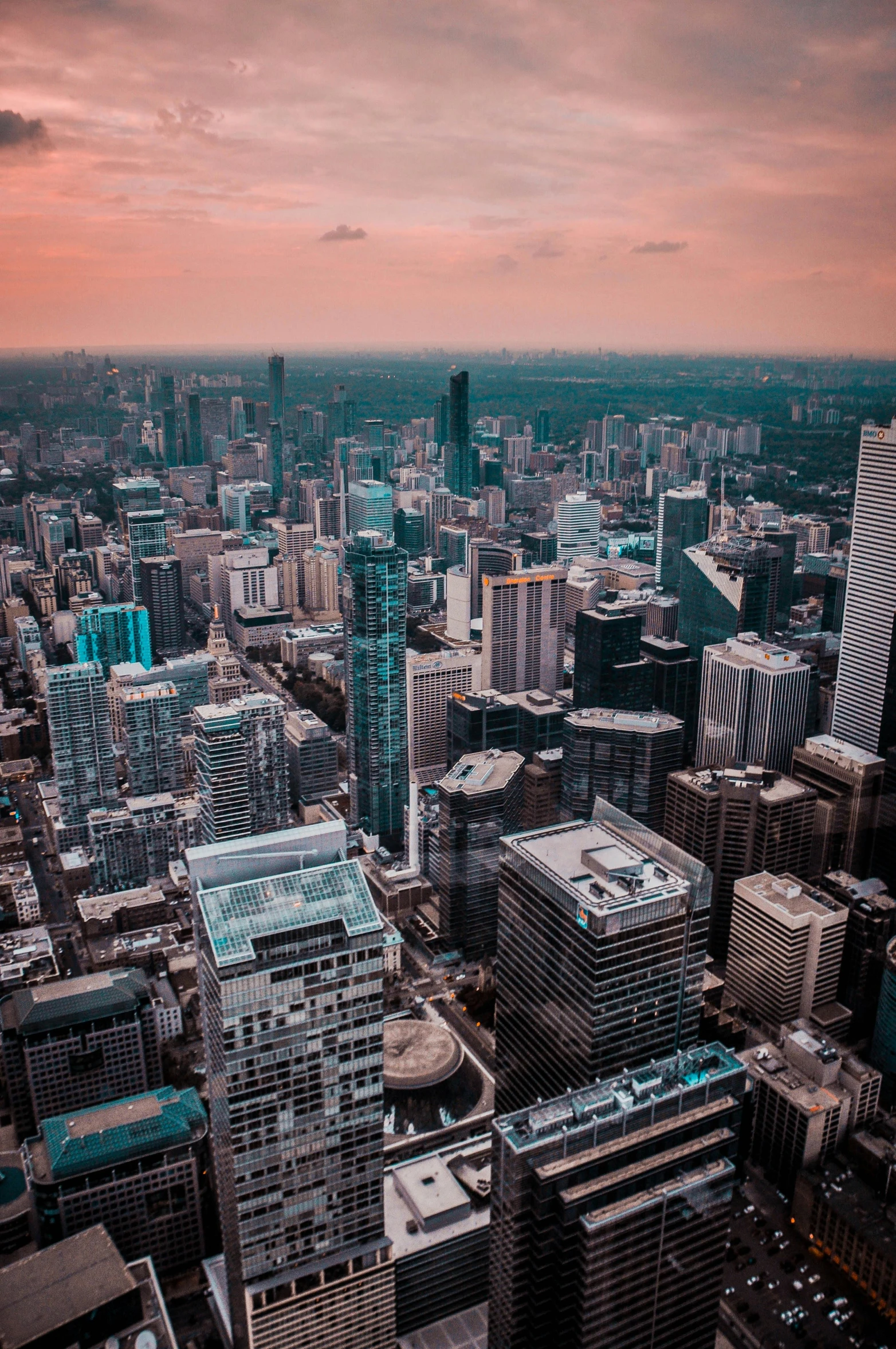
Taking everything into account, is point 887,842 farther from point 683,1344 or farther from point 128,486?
point 128,486

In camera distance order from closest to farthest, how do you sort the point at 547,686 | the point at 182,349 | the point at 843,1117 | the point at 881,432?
the point at 843,1117, the point at 881,432, the point at 182,349, the point at 547,686

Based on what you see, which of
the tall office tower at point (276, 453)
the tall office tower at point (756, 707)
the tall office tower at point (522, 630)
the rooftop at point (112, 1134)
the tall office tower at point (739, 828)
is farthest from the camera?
the tall office tower at point (276, 453)

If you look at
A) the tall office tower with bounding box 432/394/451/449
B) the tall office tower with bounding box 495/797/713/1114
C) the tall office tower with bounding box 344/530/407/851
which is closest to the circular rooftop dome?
the tall office tower with bounding box 495/797/713/1114

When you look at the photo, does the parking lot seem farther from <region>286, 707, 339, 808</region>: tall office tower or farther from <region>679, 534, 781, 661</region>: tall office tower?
<region>679, 534, 781, 661</region>: tall office tower

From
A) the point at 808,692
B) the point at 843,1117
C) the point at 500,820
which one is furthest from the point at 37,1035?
the point at 808,692

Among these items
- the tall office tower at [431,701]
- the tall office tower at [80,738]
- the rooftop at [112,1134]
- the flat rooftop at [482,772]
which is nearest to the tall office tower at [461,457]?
the tall office tower at [431,701]

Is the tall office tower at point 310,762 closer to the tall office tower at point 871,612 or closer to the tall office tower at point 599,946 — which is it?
the tall office tower at point 871,612

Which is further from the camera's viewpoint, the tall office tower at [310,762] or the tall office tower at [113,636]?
the tall office tower at [113,636]

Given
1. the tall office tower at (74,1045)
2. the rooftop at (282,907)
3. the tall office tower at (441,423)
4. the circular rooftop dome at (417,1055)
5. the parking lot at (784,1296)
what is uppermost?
the tall office tower at (441,423)
